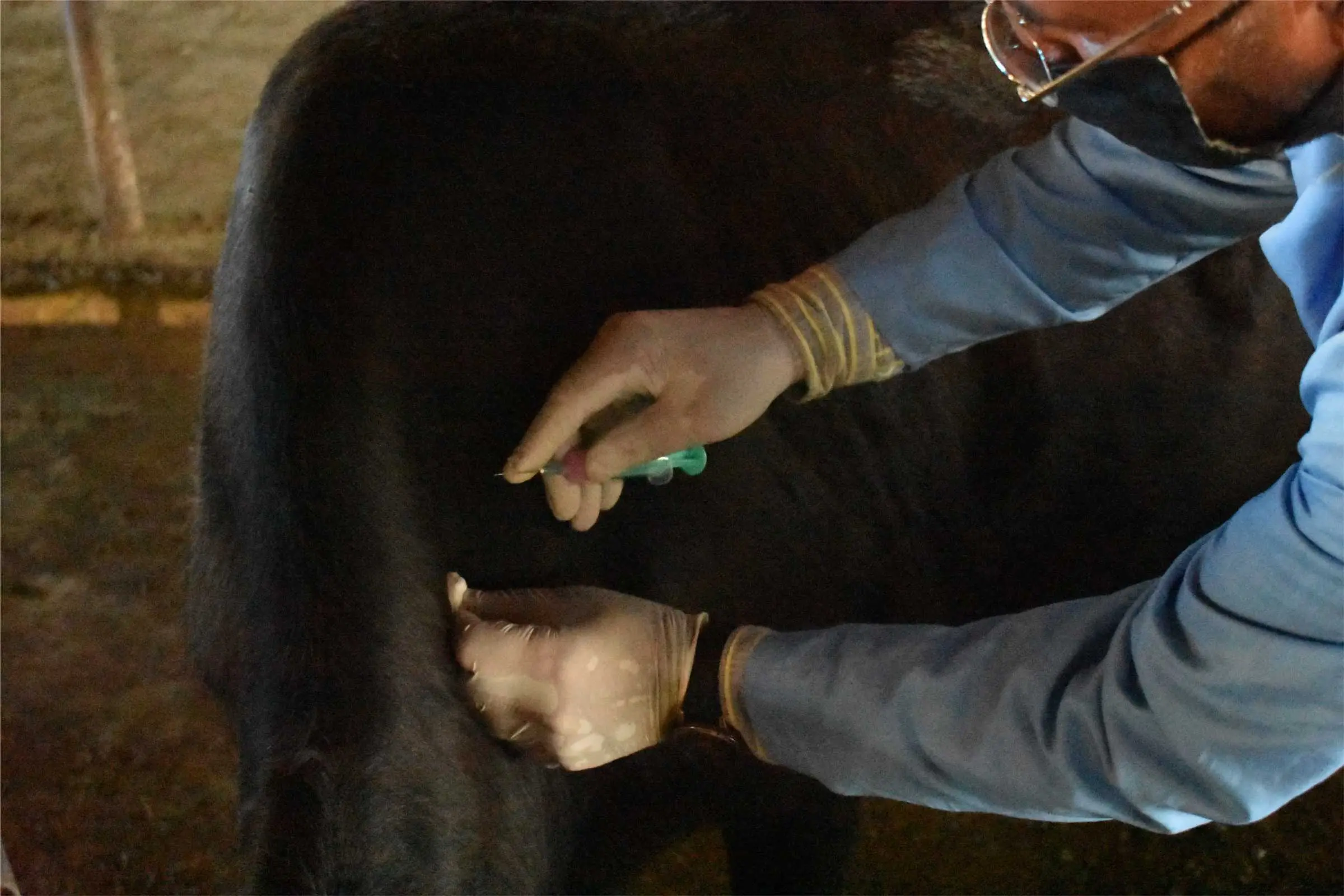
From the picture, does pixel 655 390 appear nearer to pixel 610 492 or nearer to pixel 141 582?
pixel 610 492

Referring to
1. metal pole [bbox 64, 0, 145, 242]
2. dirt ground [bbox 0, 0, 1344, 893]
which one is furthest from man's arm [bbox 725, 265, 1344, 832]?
metal pole [bbox 64, 0, 145, 242]

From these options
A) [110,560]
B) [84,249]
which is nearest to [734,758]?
[110,560]

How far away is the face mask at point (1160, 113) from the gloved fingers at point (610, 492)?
38cm

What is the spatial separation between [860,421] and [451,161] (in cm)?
44

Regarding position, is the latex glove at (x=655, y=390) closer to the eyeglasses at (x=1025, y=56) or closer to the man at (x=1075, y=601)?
the man at (x=1075, y=601)

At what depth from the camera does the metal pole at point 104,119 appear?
173 cm

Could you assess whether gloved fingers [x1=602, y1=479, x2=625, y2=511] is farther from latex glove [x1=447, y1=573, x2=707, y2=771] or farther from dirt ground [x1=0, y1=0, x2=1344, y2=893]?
dirt ground [x1=0, y1=0, x2=1344, y2=893]

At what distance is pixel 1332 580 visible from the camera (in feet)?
1.92

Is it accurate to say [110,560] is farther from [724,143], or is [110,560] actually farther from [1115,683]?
[1115,683]

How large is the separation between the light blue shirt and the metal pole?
4.80 feet

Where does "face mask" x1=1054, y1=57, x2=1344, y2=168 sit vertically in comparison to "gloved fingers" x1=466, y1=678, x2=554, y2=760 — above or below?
above

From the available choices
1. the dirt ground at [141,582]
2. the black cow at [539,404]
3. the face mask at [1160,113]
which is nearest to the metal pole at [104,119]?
the dirt ground at [141,582]

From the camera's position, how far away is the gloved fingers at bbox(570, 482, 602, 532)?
0.74 m

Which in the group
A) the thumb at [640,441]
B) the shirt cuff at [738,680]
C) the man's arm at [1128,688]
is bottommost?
the shirt cuff at [738,680]
